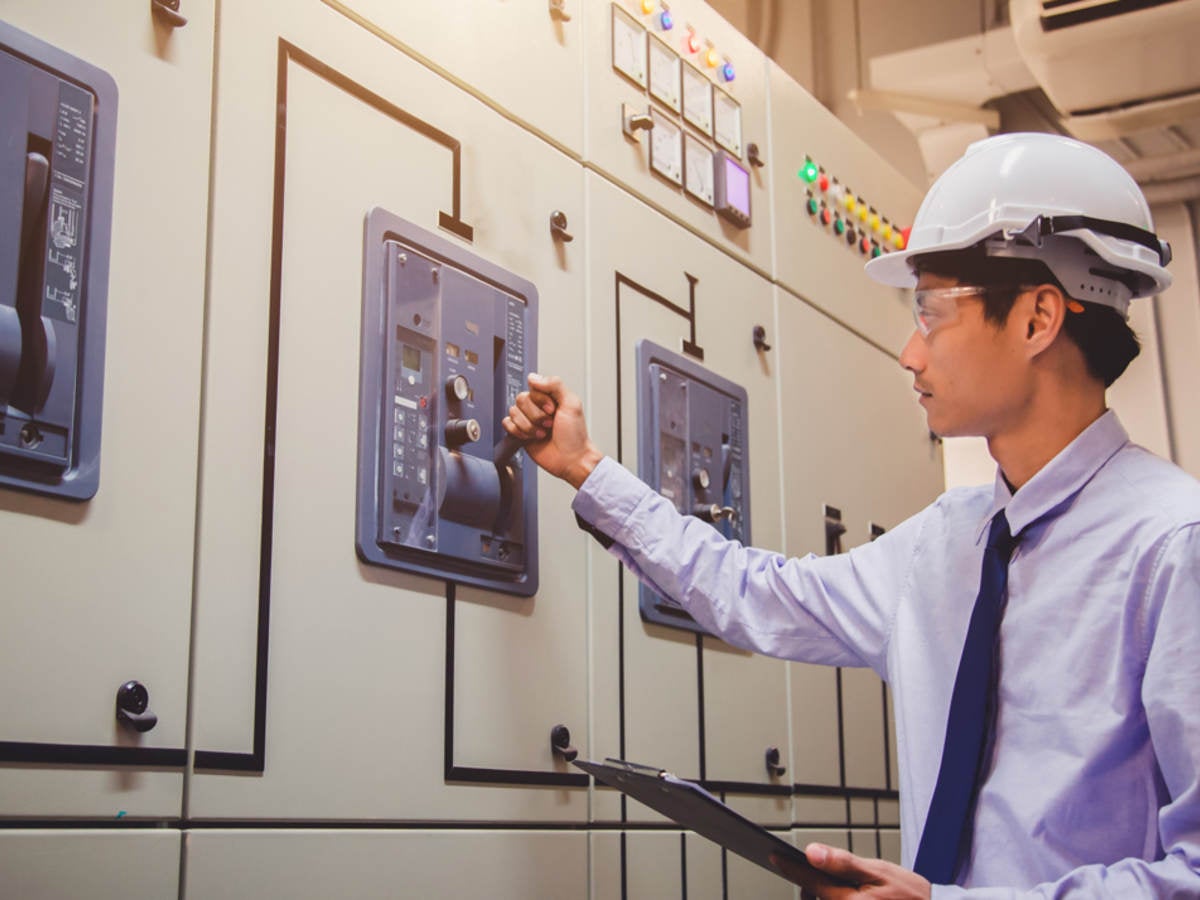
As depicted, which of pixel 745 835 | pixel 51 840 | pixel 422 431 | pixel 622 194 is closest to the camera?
pixel 51 840

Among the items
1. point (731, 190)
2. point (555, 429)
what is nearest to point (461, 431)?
point (555, 429)

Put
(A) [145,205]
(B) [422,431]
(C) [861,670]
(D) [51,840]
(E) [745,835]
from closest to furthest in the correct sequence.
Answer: (D) [51,840] → (E) [745,835] → (A) [145,205] → (B) [422,431] → (C) [861,670]

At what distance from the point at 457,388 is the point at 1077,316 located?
904 mm

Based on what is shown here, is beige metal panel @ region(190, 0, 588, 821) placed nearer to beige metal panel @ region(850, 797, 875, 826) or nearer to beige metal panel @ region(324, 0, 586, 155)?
beige metal panel @ region(324, 0, 586, 155)

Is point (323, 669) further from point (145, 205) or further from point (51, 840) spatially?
point (145, 205)

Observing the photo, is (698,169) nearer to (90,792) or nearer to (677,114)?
(677,114)

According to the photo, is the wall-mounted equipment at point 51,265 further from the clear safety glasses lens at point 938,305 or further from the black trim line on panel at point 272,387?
the clear safety glasses lens at point 938,305

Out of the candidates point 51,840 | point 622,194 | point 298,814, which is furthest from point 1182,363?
point 51,840

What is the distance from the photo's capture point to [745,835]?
1.42 meters

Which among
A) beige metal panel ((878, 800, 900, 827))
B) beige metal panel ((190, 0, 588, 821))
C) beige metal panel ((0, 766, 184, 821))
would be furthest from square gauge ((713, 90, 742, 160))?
beige metal panel ((0, 766, 184, 821))

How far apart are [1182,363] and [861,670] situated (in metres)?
2.59

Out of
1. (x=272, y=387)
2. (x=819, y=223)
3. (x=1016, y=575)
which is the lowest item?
(x=1016, y=575)

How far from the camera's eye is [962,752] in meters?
1.56

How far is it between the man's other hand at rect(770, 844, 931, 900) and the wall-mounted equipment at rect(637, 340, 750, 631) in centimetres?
95
